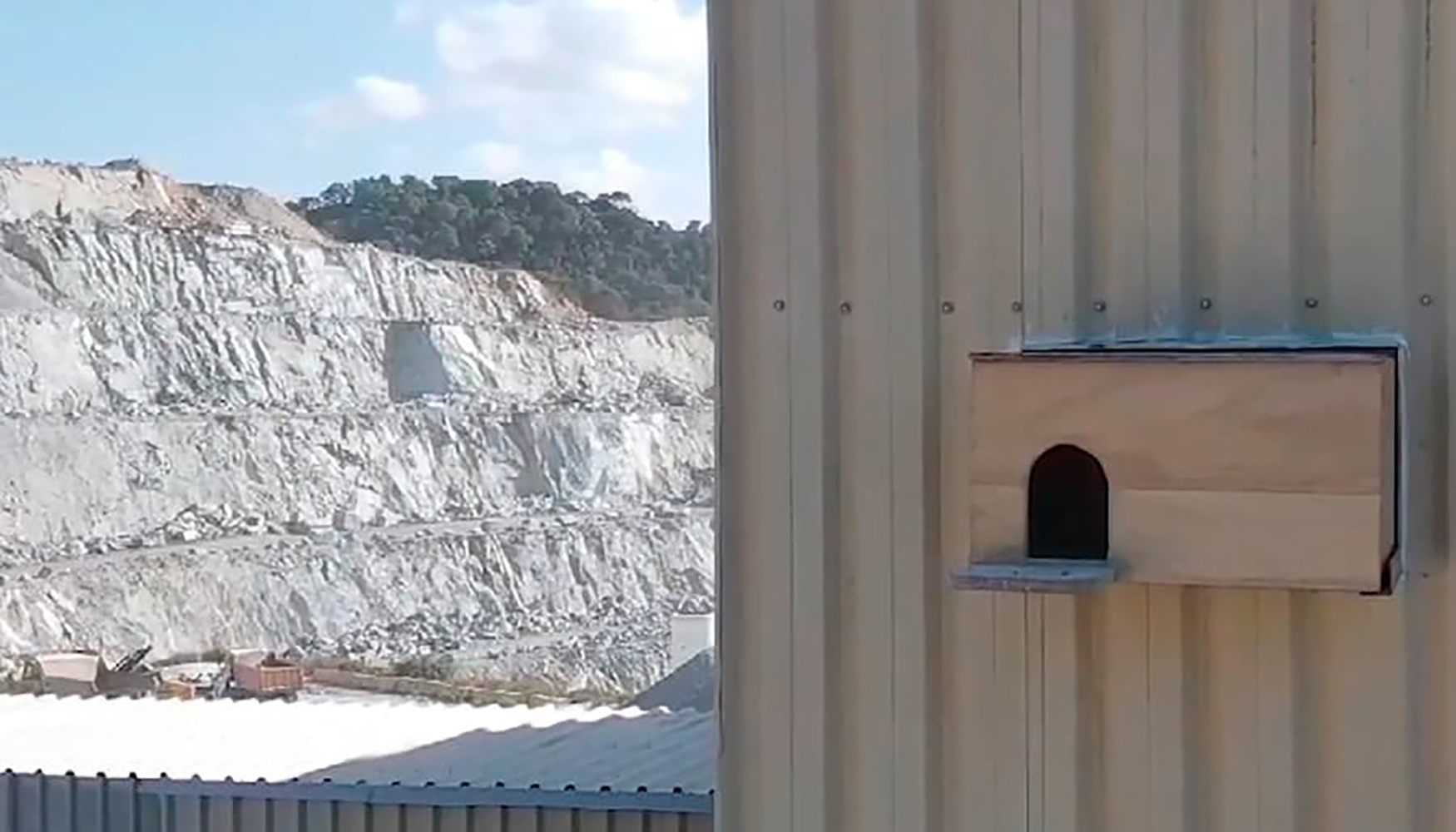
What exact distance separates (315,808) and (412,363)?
2548cm

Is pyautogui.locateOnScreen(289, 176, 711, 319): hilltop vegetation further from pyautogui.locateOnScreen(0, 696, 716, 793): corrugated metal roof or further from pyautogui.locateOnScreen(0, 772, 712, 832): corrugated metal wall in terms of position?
pyautogui.locateOnScreen(0, 772, 712, 832): corrugated metal wall

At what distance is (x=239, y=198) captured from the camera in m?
32.9

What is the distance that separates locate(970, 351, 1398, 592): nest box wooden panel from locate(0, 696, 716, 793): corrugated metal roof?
337 cm

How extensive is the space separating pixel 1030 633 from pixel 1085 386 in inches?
10.6

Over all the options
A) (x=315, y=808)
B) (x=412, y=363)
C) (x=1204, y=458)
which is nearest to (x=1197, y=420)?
(x=1204, y=458)

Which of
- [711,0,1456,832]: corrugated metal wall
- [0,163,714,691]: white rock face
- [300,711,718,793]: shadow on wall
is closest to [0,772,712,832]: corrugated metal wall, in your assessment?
[300,711,718,793]: shadow on wall

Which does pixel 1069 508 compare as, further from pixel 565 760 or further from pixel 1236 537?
pixel 565 760

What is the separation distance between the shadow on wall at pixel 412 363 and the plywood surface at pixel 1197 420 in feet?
93.0

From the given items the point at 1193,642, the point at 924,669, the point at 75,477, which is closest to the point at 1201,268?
the point at 1193,642

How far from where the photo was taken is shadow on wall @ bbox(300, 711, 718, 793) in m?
5.11

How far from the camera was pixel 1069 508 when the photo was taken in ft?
5.52

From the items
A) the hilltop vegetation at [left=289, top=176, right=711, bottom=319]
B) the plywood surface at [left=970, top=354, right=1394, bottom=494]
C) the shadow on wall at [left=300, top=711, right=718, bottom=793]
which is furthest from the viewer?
the hilltop vegetation at [left=289, top=176, right=711, bottom=319]

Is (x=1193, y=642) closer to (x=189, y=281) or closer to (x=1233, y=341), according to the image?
(x=1233, y=341)

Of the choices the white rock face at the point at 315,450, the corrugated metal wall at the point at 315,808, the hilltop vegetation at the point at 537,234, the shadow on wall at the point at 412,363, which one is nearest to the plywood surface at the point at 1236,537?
the corrugated metal wall at the point at 315,808
